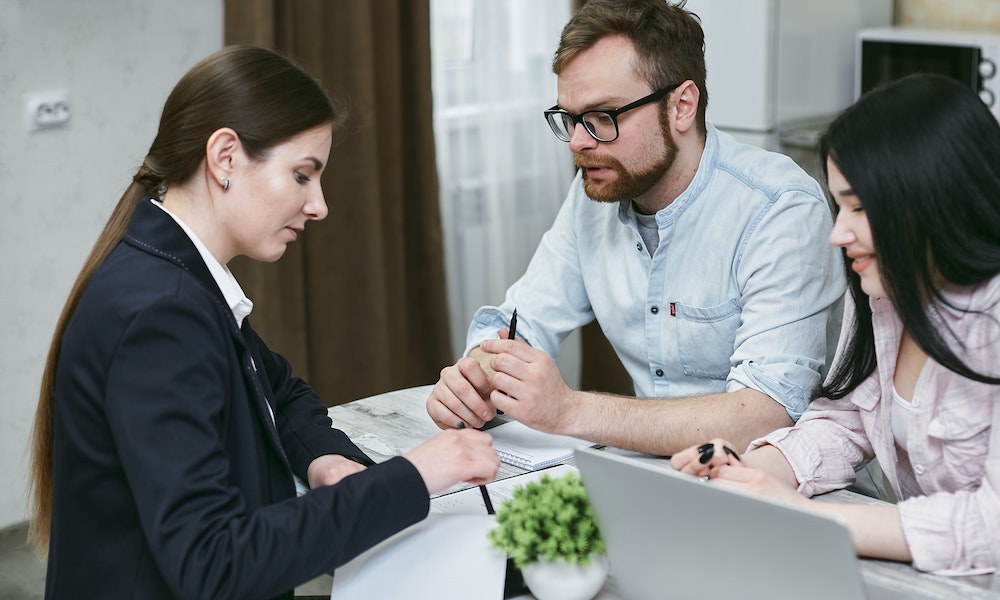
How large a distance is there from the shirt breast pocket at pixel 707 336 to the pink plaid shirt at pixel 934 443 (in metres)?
0.30

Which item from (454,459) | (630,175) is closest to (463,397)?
(454,459)

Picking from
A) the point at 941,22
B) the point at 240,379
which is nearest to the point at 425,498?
the point at 240,379

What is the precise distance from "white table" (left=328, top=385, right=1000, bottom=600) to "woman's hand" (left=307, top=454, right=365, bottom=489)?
0.38 ft

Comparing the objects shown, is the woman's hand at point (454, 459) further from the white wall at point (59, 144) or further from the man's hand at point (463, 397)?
the white wall at point (59, 144)

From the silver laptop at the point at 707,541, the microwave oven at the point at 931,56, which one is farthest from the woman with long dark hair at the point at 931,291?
the microwave oven at the point at 931,56

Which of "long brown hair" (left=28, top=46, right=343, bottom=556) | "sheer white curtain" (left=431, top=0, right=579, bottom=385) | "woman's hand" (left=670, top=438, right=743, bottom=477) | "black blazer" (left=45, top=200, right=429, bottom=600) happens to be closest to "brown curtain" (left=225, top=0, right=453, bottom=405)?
"sheer white curtain" (left=431, top=0, right=579, bottom=385)

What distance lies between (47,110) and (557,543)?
208 centimetres

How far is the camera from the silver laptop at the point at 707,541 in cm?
108

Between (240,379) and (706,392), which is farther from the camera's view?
(706,392)

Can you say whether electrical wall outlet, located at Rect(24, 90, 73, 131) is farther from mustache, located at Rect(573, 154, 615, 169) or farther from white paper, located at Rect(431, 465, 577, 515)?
white paper, located at Rect(431, 465, 577, 515)

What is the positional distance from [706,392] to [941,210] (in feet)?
2.33

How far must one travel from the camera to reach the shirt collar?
4.58 feet

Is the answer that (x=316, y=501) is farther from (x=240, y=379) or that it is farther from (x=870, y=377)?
(x=870, y=377)

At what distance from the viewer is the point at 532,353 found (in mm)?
1716
